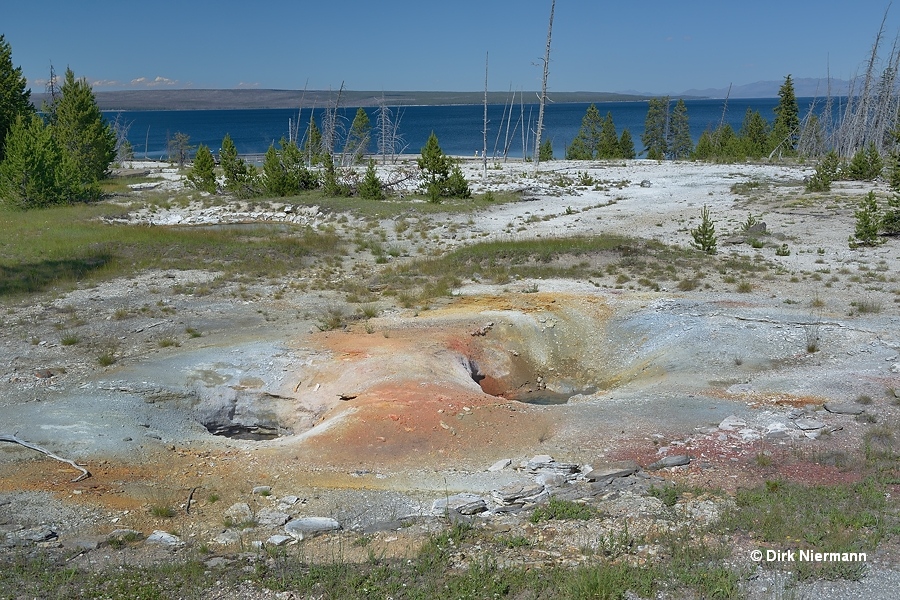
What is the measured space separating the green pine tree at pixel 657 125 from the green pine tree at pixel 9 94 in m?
64.0

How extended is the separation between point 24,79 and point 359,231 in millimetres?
31166

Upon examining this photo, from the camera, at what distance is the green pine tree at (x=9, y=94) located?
141 feet

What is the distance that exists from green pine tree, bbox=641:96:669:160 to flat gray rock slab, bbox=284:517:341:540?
8326cm

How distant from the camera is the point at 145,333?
14664mm

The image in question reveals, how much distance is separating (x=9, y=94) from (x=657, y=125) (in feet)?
223

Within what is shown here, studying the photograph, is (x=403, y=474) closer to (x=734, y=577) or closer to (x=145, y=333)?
(x=734, y=577)

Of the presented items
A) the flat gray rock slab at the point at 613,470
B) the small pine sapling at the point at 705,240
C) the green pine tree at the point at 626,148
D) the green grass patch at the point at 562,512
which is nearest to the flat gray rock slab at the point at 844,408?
the flat gray rock slab at the point at 613,470

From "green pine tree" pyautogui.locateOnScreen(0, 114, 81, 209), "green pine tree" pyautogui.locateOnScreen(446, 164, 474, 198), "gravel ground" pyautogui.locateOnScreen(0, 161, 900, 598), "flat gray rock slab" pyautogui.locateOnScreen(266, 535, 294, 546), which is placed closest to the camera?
"flat gray rock slab" pyautogui.locateOnScreen(266, 535, 294, 546)

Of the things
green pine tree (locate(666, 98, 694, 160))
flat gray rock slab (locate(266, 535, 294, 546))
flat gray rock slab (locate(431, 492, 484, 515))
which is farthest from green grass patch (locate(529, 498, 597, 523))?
green pine tree (locate(666, 98, 694, 160))

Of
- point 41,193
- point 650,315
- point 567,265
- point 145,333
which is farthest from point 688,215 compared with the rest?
point 41,193

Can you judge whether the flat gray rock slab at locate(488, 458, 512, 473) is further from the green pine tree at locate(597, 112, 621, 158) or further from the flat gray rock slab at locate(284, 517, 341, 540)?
the green pine tree at locate(597, 112, 621, 158)

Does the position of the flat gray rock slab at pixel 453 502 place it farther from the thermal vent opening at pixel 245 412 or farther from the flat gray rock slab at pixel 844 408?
the flat gray rock slab at pixel 844 408

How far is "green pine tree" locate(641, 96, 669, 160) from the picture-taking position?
86125 mm

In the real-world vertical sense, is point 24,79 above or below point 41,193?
above
